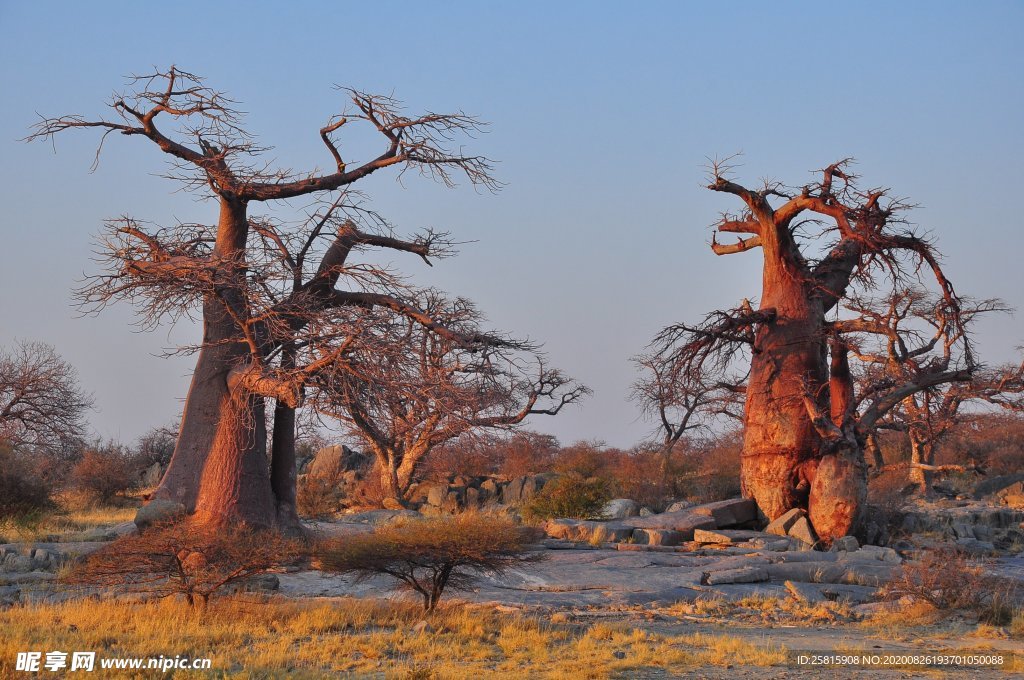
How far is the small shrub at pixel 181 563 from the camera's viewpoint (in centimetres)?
998

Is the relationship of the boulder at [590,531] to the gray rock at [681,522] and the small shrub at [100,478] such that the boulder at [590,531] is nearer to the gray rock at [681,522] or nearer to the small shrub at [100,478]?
the gray rock at [681,522]

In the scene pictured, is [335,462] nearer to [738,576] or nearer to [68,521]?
[68,521]

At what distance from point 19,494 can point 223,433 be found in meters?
7.82

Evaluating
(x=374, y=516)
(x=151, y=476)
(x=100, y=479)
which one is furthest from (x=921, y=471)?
(x=151, y=476)

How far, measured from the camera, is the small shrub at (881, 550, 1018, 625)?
10.6 m

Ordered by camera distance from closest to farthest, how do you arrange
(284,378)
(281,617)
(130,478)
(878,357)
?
(281,617)
(284,378)
(878,357)
(130,478)

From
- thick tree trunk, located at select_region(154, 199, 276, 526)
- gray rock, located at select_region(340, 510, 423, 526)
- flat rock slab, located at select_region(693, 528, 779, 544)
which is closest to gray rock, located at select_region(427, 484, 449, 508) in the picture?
gray rock, located at select_region(340, 510, 423, 526)

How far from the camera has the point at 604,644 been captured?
28.7ft

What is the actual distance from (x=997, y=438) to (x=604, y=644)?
29.8m

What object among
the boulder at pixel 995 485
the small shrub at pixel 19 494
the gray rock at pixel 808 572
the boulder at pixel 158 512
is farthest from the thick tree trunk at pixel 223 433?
the boulder at pixel 995 485

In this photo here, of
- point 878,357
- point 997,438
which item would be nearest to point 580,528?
point 878,357

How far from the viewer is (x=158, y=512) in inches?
505

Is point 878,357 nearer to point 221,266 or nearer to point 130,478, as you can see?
point 221,266

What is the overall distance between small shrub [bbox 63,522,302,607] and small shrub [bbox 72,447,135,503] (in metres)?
15.5
